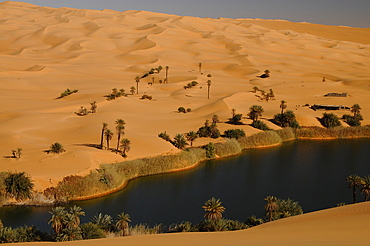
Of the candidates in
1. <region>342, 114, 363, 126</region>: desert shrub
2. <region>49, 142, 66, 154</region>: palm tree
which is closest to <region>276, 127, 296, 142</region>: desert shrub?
<region>342, 114, 363, 126</region>: desert shrub

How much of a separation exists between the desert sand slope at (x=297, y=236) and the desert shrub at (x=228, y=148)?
28.7 meters

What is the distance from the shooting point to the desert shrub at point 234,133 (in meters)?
53.6

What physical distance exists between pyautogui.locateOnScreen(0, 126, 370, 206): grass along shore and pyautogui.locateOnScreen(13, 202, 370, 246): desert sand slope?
1839 cm

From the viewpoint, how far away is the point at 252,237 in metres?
17.9

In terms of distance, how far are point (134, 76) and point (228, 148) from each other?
46292 millimetres

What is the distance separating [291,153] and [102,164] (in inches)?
845

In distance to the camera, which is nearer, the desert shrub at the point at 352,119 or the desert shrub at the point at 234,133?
the desert shrub at the point at 234,133

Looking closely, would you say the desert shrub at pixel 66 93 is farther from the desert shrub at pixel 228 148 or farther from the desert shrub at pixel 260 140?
the desert shrub at pixel 228 148

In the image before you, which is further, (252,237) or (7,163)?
(7,163)

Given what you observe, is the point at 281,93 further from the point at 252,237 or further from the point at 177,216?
the point at 252,237

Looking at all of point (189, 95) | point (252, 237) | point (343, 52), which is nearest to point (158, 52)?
point (189, 95)

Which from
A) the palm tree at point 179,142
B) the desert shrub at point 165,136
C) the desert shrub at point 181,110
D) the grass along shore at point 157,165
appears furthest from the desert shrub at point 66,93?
the grass along shore at point 157,165

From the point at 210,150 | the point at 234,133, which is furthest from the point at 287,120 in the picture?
the point at 210,150

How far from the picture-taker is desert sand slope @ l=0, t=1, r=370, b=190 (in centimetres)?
4791
